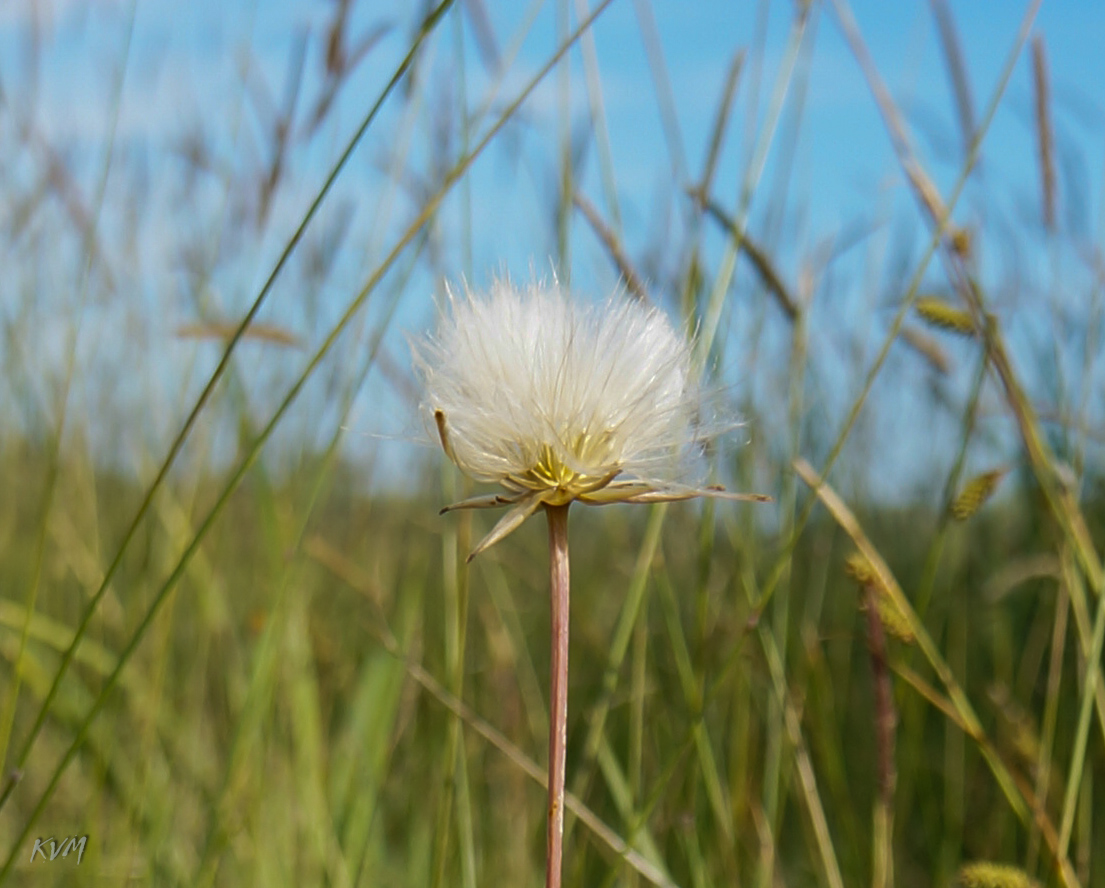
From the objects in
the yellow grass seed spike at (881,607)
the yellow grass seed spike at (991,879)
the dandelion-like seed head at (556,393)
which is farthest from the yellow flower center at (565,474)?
the yellow grass seed spike at (991,879)

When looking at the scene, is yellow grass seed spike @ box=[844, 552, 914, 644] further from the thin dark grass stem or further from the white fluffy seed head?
the white fluffy seed head

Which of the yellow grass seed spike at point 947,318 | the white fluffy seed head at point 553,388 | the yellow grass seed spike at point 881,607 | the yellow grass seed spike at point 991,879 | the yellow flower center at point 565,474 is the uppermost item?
the yellow grass seed spike at point 947,318

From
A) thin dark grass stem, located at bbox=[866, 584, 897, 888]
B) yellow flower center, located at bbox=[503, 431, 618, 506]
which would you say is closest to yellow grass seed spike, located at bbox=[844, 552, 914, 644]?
thin dark grass stem, located at bbox=[866, 584, 897, 888]

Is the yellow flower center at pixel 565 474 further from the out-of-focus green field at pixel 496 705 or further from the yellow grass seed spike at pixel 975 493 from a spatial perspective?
the yellow grass seed spike at pixel 975 493

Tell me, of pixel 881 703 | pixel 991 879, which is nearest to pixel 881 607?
pixel 881 703

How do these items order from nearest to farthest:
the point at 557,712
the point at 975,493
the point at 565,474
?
the point at 557,712 → the point at 565,474 → the point at 975,493

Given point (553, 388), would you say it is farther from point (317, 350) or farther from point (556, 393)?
point (317, 350)

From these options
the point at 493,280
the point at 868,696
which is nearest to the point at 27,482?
the point at 868,696
